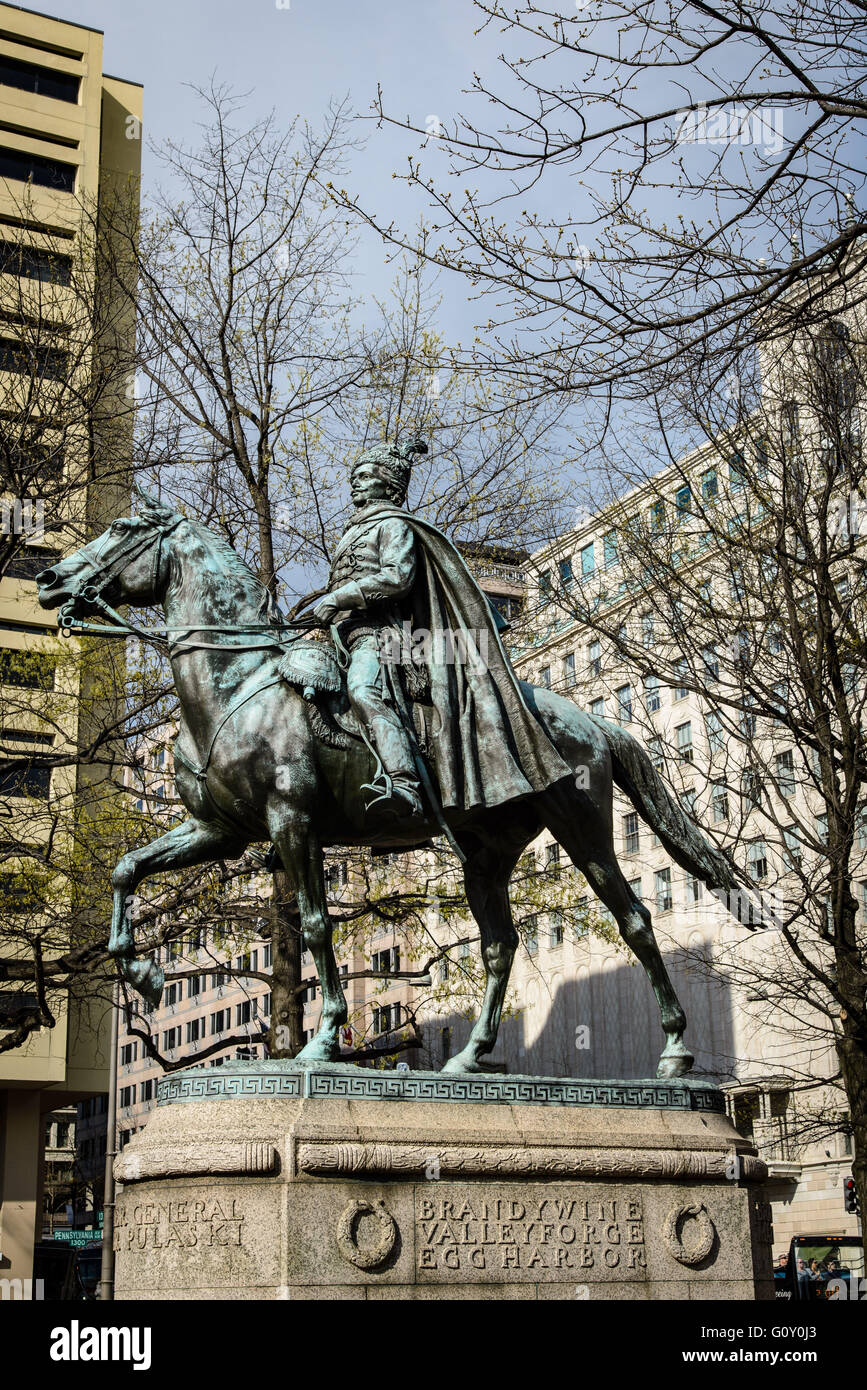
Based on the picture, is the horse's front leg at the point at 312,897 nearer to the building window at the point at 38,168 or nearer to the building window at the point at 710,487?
the building window at the point at 710,487

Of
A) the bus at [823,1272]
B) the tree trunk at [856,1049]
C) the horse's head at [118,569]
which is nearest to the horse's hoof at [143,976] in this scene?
the horse's head at [118,569]

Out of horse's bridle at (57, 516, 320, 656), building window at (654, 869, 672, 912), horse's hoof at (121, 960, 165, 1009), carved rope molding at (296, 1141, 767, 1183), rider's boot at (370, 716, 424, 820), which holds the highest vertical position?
building window at (654, 869, 672, 912)

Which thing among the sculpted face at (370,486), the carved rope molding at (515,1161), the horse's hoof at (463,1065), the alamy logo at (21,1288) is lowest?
the alamy logo at (21,1288)

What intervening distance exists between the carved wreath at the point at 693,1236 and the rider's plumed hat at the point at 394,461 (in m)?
5.32

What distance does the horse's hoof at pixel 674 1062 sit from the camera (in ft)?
36.3

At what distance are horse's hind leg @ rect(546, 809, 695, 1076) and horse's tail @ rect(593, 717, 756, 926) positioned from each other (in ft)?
1.47

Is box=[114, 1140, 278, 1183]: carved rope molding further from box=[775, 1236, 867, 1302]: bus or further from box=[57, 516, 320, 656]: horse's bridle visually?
box=[775, 1236, 867, 1302]: bus

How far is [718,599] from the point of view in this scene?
20.8m

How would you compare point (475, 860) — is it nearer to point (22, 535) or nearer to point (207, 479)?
point (22, 535)

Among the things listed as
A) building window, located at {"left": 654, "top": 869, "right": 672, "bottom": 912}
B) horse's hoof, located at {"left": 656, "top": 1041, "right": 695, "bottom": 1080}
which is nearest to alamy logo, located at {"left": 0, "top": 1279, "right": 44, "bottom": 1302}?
horse's hoof, located at {"left": 656, "top": 1041, "right": 695, "bottom": 1080}

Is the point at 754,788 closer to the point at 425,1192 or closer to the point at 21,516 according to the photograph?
the point at 21,516

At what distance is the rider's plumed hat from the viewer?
457 inches

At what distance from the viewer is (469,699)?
1082cm

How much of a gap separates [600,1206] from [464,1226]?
953mm
